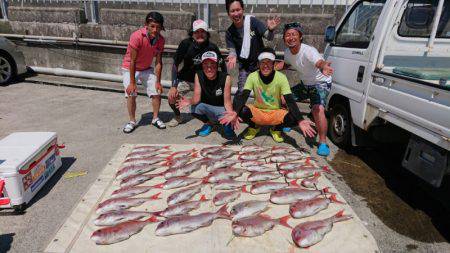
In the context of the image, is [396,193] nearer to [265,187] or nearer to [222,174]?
[265,187]

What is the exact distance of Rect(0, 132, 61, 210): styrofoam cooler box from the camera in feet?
10.4

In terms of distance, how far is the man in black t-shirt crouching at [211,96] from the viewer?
516 centimetres

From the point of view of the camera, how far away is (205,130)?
5633 mm

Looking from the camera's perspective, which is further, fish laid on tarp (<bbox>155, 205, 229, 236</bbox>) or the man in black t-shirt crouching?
the man in black t-shirt crouching

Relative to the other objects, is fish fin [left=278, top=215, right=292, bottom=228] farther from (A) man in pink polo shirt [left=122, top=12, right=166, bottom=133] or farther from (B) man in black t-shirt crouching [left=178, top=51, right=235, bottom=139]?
(A) man in pink polo shirt [left=122, top=12, right=166, bottom=133]

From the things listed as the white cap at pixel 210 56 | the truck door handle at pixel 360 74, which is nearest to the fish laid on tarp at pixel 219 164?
the white cap at pixel 210 56

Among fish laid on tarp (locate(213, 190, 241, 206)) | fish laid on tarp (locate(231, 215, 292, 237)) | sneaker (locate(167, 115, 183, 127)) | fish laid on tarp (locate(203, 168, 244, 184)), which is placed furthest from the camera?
sneaker (locate(167, 115, 183, 127))

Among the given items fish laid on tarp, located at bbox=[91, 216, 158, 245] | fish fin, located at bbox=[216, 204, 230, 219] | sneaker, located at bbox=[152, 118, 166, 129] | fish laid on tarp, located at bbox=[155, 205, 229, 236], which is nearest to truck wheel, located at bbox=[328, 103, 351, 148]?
fish fin, located at bbox=[216, 204, 230, 219]

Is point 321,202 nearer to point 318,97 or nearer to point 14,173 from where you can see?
point 318,97

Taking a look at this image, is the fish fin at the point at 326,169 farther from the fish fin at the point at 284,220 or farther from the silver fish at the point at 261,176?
the fish fin at the point at 284,220

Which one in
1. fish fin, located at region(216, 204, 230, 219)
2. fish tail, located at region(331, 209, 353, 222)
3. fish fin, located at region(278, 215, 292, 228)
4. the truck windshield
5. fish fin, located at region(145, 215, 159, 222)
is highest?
the truck windshield

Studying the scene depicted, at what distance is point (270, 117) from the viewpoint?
202 inches

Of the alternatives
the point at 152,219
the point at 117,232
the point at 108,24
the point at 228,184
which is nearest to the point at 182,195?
the point at 152,219

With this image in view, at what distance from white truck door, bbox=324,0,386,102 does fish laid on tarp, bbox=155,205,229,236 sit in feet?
9.09
